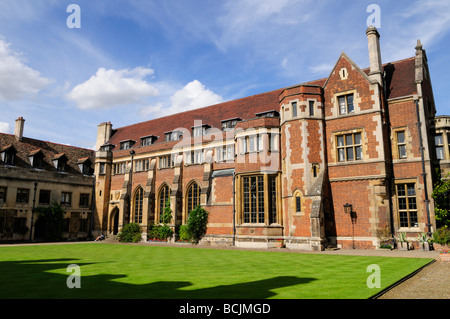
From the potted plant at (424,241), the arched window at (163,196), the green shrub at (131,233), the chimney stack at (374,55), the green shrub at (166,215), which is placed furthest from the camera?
the arched window at (163,196)

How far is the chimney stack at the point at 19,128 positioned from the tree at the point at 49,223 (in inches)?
349

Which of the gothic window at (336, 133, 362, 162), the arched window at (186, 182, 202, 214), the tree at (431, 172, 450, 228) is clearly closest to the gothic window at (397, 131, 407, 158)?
the gothic window at (336, 133, 362, 162)

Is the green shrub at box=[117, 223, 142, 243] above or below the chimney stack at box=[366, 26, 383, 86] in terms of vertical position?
below

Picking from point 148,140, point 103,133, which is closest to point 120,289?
point 148,140

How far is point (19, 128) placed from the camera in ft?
120

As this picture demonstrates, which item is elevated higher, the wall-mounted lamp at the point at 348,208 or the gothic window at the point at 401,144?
the gothic window at the point at 401,144

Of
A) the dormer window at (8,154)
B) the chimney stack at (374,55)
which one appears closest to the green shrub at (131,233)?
the dormer window at (8,154)

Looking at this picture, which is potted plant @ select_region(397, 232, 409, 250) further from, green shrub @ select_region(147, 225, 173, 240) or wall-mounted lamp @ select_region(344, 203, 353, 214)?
green shrub @ select_region(147, 225, 173, 240)

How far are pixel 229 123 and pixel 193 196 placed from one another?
7952 millimetres

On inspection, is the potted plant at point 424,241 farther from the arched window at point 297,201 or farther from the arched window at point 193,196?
the arched window at point 193,196

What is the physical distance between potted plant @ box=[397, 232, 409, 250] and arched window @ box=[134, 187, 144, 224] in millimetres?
25176

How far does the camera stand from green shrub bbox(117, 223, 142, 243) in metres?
33.0

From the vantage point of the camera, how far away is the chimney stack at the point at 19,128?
36.5m

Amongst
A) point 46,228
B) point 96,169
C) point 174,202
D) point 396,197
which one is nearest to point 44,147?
point 96,169
